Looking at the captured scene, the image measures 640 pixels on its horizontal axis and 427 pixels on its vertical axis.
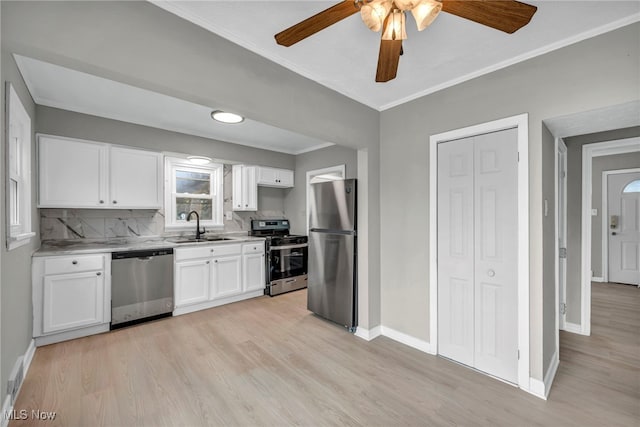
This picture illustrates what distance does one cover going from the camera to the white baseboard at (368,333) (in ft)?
9.38

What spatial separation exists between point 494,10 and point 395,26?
1.37 feet

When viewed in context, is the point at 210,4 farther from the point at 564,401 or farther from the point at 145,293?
the point at 564,401

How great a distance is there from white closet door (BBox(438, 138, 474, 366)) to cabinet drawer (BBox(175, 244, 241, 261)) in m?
2.83

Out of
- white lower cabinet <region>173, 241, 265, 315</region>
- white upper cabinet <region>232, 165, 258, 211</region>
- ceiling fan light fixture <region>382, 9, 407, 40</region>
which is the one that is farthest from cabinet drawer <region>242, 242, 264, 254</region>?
ceiling fan light fixture <region>382, 9, 407, 40</region>

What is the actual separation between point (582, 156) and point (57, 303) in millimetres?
5845

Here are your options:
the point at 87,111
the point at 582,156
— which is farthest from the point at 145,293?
the point at 582,156

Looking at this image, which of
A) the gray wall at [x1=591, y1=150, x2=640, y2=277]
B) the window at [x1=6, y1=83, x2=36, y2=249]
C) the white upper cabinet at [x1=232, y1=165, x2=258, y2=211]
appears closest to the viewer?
the window at [x1=6, y1=83, x2=36, y2=249]

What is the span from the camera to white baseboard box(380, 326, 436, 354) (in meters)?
2.58

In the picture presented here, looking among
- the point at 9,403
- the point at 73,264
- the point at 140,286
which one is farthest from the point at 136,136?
the point at 9,403

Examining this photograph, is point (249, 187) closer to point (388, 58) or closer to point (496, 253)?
point (388, 58)

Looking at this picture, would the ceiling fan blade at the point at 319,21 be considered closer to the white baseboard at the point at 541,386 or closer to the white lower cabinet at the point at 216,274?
the white baseboard at the point at 541,386

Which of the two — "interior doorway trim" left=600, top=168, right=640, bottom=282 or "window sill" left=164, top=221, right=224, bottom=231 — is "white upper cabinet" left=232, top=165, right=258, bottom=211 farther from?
"interior doorway trim" left=600, top=168, right=640, bottom=282

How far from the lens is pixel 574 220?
311 cm
